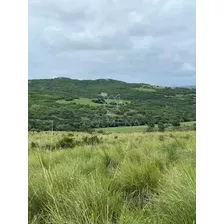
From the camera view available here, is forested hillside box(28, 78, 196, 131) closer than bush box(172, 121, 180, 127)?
Yes

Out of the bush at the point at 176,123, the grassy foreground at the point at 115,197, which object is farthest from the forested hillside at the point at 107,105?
the grassy foreground at the point at 115,197

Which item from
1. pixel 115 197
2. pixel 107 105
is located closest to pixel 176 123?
pixel 107 105

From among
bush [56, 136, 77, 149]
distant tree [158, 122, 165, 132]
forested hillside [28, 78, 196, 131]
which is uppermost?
forested hillside [28, 78, 196, 131]

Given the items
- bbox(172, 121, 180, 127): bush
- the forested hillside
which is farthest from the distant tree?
bbox(172, 121, 180, 127): bush

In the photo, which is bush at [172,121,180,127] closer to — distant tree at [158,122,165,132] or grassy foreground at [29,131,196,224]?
distant tree at [158,122,165,132]

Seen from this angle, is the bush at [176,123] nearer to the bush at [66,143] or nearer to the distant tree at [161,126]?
the distant tree at [161,126]

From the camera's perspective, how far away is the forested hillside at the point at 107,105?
916 centimetres

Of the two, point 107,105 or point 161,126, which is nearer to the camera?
point 107,105

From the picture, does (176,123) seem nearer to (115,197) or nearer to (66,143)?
(66,143)

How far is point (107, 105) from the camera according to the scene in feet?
32.2

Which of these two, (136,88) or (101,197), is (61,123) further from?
(101,197)

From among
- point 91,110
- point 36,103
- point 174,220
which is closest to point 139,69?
point 174,220

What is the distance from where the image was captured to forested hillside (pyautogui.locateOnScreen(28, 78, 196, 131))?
916 centimetres
